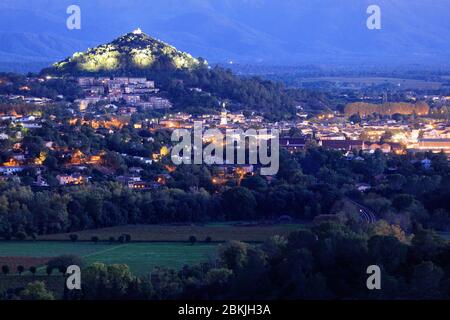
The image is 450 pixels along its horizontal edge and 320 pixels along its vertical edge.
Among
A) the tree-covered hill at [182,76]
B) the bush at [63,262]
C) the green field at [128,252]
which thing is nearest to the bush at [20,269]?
the bush at [63,262]

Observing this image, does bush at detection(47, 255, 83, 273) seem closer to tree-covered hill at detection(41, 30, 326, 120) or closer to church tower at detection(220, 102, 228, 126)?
church tower at detection(220, 102, 228, 126)

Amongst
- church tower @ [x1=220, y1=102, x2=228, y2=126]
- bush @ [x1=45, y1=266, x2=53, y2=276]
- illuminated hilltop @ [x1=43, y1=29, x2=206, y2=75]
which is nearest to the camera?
bush @ [x1=45, y1=266, x2=53, y2=276]

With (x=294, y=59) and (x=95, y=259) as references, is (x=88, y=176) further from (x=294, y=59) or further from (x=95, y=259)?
(x=294, y=59)

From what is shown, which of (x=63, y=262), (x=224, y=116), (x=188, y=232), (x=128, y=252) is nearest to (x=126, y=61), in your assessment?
(x=224, y=116)

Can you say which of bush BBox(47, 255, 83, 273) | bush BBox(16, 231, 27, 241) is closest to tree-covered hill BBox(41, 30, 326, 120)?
bush BBox(16, 231, 27, 241)

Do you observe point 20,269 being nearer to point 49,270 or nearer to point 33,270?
point 33,270

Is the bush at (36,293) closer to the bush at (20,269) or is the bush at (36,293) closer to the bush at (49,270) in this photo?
the bush at (49,270)
